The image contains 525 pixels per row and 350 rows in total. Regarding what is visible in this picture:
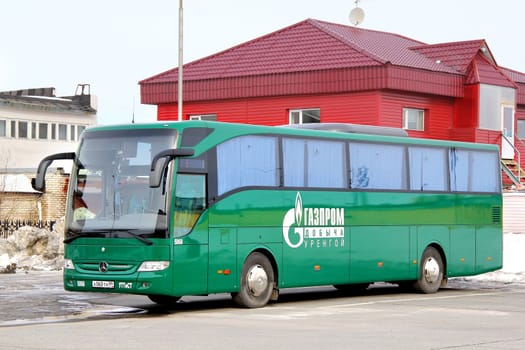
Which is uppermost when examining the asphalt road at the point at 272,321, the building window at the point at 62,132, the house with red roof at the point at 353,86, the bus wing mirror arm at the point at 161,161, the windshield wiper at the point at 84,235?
the building window at the point at 62,132

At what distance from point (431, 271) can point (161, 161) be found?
29.1ft

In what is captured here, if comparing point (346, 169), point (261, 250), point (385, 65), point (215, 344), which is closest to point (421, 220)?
point (346, 169)

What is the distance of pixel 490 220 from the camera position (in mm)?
27297

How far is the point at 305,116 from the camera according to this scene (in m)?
46.3

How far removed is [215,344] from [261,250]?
6872mm

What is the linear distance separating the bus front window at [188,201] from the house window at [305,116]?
26570 millimetres

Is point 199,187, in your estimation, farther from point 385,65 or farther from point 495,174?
point 385,65

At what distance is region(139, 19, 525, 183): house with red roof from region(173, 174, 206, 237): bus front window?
963 inches

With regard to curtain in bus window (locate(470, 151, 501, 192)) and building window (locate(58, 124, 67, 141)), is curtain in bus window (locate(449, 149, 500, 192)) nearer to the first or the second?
curtain in bus window (locate(470, 151, 501, 192))

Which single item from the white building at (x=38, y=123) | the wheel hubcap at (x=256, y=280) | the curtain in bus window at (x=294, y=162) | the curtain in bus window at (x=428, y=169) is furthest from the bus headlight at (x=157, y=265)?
the white building at (x=38, y=123)

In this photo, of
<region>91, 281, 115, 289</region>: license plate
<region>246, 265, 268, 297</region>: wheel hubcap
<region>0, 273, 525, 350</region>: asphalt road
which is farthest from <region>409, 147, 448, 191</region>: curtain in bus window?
<region>91, 281, 115, 289</region>: license plate

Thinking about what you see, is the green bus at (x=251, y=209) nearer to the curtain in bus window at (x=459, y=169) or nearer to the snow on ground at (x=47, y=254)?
the curtain in bus window at (x=459, y=169)

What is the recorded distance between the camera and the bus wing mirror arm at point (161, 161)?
17.8 m

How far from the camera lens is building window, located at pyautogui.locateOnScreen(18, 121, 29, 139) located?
88562 millimetres
